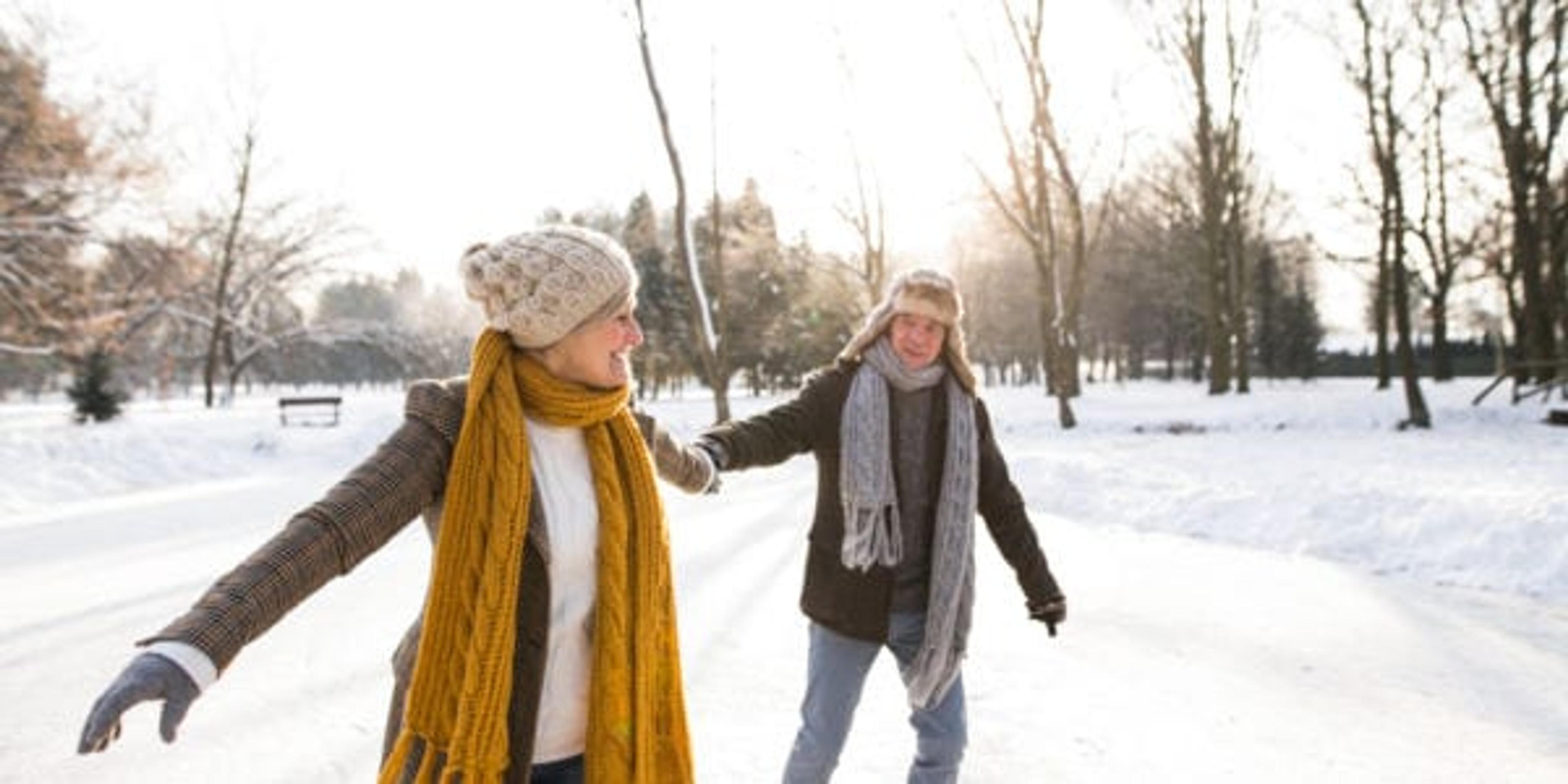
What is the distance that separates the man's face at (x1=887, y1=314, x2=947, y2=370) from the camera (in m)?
2.78

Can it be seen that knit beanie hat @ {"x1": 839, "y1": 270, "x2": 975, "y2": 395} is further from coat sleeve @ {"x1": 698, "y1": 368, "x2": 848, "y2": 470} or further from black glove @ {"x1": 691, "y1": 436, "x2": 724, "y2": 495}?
black glove @ {"x1": 691, "y1": 436, "x2": 724, "y2": 495}

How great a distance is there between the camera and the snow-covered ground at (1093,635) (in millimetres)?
3492

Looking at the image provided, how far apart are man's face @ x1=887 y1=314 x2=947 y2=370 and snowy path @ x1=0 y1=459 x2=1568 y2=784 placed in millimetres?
1506

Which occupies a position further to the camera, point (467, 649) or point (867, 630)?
point (867, 630)

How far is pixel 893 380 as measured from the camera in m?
2.79

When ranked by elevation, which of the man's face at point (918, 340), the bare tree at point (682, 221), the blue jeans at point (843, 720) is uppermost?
the bare tree at point (682, 221)

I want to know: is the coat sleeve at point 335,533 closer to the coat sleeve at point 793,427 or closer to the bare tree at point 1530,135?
the coat sleeve at point 793,427

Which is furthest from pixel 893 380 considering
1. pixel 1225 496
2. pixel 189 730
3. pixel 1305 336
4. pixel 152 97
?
pixel 1305 336

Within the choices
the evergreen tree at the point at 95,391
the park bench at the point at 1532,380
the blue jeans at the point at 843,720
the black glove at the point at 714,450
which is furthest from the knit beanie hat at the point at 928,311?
the evergreen tree at the point at 95,391

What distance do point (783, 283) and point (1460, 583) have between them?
33505mm

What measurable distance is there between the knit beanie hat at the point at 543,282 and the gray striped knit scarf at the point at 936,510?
1.13 metres

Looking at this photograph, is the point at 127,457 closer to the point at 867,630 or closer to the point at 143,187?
the point at 143,187

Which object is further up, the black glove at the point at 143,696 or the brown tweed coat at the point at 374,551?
the brown tweed coat at the point at 374,551

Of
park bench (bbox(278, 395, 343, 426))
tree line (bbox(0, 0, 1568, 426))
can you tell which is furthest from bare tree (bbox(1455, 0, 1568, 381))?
park bench (bbox(278, 395, 343, 426))
